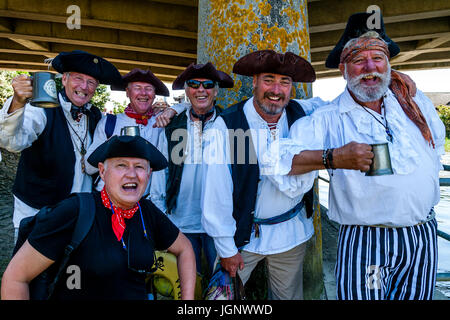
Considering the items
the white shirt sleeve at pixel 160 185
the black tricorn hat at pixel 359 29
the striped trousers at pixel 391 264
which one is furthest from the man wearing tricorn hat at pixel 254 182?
the white shirt sleeve at pixel 160 185

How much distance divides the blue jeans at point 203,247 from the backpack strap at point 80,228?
1.03 meters

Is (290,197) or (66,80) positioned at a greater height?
(66,80)

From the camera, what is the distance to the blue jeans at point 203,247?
2.49 meters

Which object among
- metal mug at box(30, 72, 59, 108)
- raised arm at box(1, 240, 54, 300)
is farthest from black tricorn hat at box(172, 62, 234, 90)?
raised arm at box(1, 240, 54, 300)

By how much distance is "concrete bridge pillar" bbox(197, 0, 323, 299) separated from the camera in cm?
276

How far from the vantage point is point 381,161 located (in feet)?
5.26

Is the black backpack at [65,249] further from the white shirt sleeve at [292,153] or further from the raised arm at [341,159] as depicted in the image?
the raised arm at [341,159]

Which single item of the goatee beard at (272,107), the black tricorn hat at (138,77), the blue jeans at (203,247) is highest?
the black tricorn hat at (138,77)

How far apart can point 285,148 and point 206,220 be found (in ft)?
2.26

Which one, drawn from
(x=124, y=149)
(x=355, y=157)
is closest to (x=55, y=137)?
(x=124, y=149)

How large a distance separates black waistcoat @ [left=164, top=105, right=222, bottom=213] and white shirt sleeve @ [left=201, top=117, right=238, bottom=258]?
48cm

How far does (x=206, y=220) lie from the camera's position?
2078 millimetres
